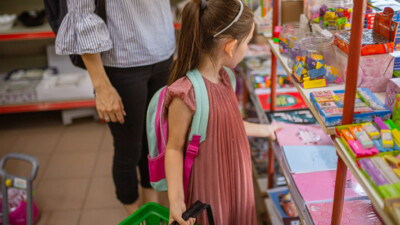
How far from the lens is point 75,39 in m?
1.71

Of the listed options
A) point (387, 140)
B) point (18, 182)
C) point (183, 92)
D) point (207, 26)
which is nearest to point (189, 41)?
point (207, 26)

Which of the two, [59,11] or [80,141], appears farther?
[80,141]

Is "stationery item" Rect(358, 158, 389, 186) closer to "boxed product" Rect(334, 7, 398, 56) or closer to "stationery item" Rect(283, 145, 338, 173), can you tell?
"boxed product" Rect(334, 7, 398, 56)

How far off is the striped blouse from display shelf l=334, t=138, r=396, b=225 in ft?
3.40

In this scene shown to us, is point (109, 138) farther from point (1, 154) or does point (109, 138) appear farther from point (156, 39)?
point (156, 39)

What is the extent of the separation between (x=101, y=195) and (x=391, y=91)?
2.14 m

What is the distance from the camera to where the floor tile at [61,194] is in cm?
279

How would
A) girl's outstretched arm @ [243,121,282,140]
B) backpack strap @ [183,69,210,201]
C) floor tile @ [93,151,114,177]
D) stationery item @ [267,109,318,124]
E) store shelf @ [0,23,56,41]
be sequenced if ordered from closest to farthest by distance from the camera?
1. backpack strap @ [183,69,210,201]
2. girl's outstretched arm @ [243,121,282,140]
3. stationery item @ [267,109,318,124]
4. floor tile @ [93,151,114,177]
5. store shelf @ [0,23,56,41]

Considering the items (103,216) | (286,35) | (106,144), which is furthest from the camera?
(106,144)

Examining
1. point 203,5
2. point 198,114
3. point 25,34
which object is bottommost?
point 25,34

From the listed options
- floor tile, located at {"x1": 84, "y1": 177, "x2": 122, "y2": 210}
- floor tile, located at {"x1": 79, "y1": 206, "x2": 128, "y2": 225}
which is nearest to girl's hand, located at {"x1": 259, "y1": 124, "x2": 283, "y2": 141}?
floor tile, located at {"x1": 79, "y1": 206, "x2": 128, "y2": 225}

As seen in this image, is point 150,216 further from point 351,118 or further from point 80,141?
point 80,141

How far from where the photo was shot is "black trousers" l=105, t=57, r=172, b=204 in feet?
6.27

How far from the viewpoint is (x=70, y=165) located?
3254 millimetres
